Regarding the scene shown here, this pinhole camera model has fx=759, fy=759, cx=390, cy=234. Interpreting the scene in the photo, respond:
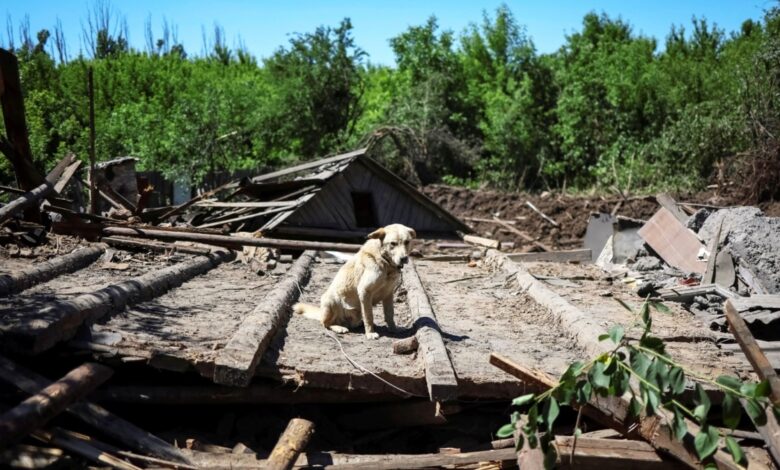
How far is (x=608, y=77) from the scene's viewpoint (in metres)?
28.1

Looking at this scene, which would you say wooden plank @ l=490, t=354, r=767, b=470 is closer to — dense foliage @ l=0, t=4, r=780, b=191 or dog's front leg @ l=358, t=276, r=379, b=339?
dog's front leg @ l=358, t=276, r=379, b=339

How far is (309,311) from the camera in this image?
21.7ft

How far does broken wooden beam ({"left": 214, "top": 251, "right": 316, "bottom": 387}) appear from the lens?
4.40 meters

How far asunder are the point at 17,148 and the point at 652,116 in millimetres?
23835

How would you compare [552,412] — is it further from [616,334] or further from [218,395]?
[218,395]

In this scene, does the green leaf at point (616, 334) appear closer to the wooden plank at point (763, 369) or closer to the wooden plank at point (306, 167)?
the wooden plank at point (763, 369)

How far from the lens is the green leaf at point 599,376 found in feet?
12.1

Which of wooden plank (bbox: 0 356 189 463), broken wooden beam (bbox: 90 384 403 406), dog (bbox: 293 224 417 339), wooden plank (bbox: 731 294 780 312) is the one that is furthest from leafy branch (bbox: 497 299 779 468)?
wooden plank (bbox: 731 294 780 312)

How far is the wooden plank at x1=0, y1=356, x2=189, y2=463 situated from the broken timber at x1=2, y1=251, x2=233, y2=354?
0.13m

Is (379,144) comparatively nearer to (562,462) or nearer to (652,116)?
(652,116)

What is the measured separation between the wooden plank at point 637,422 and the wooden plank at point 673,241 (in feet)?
23.3

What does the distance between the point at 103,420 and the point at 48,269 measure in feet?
10.5

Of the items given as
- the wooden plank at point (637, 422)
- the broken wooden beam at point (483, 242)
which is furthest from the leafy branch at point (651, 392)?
the broken wooden beam at point (483, 242)

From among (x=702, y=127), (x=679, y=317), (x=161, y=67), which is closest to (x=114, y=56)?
(x=161, y=67)
